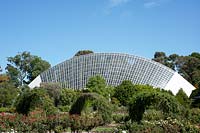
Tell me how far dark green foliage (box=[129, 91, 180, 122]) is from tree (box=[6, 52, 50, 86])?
214ft

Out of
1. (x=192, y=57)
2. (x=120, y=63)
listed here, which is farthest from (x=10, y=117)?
(x=192, y=57)

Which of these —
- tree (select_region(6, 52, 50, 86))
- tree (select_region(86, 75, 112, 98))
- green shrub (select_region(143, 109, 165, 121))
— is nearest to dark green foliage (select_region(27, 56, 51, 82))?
tree (select_region(6, 52, 50, 86))

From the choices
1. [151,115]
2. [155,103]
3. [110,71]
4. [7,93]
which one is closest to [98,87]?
[110,71]

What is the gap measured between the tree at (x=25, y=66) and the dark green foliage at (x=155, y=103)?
6522 cm

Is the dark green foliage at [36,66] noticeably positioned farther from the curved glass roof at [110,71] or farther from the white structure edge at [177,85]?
the white structure edge at [177,85]

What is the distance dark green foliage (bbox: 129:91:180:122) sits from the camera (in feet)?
53.4

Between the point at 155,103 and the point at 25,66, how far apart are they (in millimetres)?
68665

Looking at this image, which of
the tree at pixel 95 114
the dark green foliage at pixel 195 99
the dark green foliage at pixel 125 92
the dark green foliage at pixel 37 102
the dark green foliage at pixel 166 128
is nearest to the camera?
the dark green foliage at pixel 166 128

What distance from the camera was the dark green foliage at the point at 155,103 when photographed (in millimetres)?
16266

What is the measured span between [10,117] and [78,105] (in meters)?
4.44

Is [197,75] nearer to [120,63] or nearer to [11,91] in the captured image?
[120,63]

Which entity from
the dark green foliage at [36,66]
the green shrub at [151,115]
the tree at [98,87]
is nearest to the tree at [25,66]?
the dark green foliage at [36,66]

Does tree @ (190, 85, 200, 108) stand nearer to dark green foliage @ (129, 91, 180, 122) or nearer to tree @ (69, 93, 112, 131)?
tree @ (69, 93, 112, 131)

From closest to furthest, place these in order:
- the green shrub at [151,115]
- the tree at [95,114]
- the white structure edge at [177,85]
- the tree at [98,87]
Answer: the tree at [95,114] < the green shrub at [151,115] < the tree at [98,87] < the white structure edge at [177,85]
